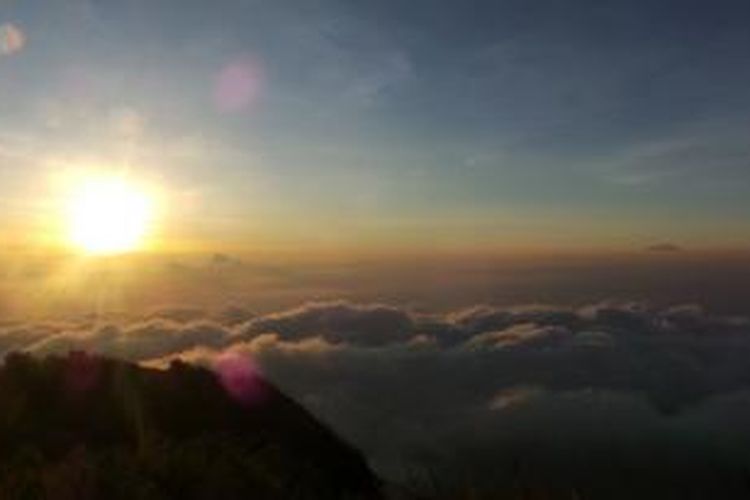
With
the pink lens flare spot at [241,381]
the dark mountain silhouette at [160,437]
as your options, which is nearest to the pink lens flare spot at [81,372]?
the dark mountain silhouette at [160,437]

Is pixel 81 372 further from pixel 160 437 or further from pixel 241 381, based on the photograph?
pixel 160 437

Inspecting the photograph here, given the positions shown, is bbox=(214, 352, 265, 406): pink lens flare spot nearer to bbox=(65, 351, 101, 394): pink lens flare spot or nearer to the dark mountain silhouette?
the dark mountain silhouette

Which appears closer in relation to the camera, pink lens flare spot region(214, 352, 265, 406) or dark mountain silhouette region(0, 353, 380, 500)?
dark mountain silhouette region(0, 353, 380, 500)

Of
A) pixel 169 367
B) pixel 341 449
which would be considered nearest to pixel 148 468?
pixel 341 449

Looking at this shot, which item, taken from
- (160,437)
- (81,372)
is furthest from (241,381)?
(160,437)

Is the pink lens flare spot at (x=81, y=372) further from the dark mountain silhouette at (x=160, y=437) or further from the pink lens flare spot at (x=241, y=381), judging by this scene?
the pink lens flare spot at (x=241, y=381)

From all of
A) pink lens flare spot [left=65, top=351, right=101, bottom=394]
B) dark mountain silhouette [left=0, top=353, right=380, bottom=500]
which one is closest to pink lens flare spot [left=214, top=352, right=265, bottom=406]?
dark mountain silhouette [left=0, top=353, right=380, bottom=500]
